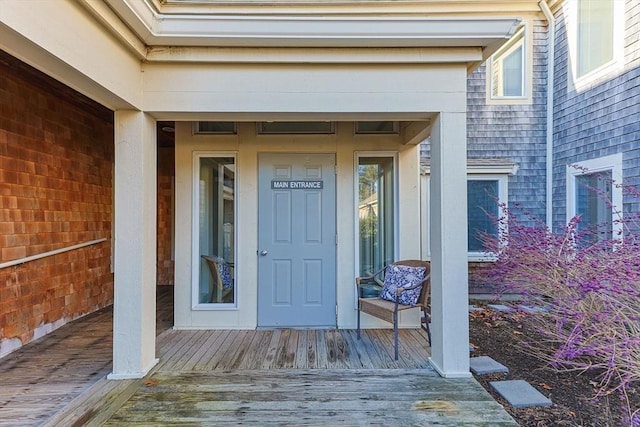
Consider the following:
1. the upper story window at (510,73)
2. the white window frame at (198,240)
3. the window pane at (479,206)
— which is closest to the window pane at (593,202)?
the window pane at (479,206)

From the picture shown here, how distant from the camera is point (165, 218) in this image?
23.4ft

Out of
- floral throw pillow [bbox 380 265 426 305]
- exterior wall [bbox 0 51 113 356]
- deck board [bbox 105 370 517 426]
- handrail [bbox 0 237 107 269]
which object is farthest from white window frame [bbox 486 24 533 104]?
handrail [bbox 0 237 107 269]

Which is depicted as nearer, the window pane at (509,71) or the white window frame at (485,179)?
the white window frame at (485,179)

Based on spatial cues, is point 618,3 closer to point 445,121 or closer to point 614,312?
point 445,121

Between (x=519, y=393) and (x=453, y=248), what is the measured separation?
117cm

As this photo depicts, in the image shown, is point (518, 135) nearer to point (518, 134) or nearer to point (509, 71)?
point (518, 134)

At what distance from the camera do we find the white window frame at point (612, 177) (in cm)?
471

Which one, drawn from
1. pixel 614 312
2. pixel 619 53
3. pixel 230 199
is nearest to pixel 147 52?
pixel 230 199

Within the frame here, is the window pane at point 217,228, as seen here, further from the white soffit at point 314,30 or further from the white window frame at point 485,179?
the white window frame at point 485,179

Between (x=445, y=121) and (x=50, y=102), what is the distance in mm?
4297

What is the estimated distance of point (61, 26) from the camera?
2135 millimetres

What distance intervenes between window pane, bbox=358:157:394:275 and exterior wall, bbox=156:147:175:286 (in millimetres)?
4251

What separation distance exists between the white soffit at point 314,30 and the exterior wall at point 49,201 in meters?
1.73

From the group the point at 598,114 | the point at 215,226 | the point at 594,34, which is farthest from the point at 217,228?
the point at 594,34
